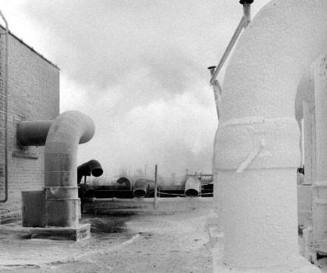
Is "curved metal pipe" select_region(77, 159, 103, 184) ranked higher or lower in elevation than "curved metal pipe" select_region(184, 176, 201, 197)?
higher

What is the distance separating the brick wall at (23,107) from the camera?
10.5 meters

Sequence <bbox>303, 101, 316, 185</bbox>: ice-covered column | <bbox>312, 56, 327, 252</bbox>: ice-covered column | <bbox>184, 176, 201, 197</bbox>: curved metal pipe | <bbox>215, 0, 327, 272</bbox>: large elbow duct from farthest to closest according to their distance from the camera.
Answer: <bbox>184, 176, 201, 197</bbox>: curved metal pipe → <bbox>303, 101, 316, 185</bbox>: ice-covered column → <bbox>312, 56, 327, 252</bbox>: ice-covered column → <bbox>215, 0, 327, 272</bbox>: large elbow duct

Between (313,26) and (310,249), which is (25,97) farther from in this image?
(313,26)

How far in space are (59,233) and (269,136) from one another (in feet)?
22.1

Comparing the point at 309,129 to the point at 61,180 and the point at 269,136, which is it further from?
the point at 61,180

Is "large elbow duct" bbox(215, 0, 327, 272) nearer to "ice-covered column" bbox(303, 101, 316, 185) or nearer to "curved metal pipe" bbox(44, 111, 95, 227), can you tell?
"ice-covered column" bbox(303, 101, 316, 185)

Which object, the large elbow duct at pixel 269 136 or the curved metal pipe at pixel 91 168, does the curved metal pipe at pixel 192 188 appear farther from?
the large elbow duct at pixel 269 136

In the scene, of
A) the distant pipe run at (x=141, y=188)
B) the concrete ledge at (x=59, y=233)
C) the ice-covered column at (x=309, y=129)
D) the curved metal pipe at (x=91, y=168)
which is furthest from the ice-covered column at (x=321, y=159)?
the distant pipe run at (x=141, y=188)

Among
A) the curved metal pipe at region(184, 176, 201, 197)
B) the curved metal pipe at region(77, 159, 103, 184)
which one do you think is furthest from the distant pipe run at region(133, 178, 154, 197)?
the curved metal pipe at region(77, 159, 103, 184)

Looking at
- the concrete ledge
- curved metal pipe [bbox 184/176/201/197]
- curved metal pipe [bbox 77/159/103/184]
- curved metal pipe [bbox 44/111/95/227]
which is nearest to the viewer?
the concrete ledge

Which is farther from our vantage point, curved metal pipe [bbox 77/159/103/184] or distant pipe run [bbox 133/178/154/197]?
distant pipe run [bbox 133/178/154/197]

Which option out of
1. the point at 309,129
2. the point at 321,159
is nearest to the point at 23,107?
the point at 309,129

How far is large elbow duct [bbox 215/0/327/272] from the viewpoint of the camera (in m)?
2.09

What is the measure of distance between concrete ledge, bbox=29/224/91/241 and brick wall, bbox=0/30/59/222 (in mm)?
2264
